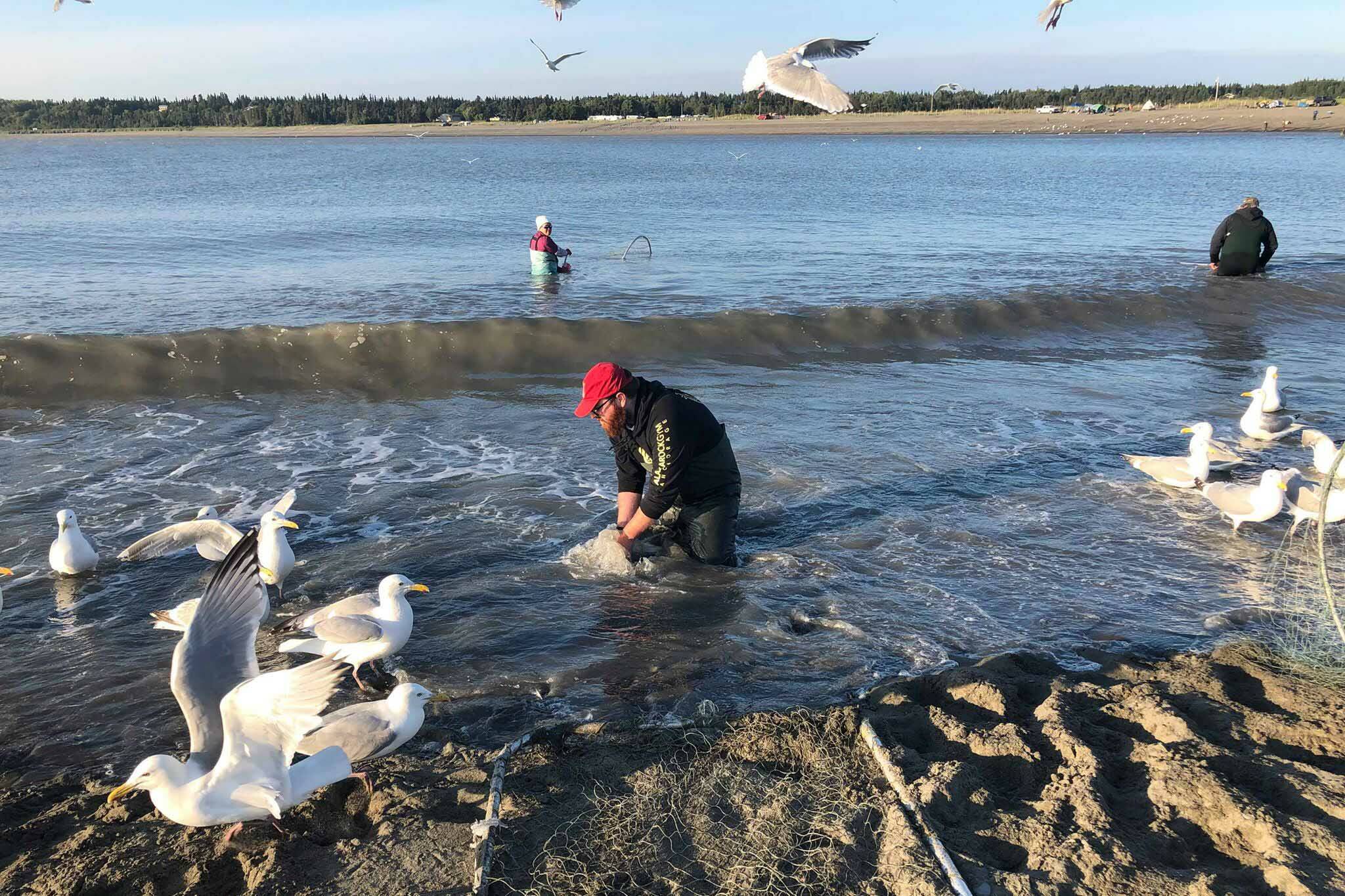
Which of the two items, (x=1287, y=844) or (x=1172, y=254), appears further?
(x=1172, y=254)

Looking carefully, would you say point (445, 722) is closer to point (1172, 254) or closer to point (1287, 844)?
point (1287, 844)

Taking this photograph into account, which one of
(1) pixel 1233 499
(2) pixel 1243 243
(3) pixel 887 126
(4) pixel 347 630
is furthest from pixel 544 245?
(3) pixel 887 126

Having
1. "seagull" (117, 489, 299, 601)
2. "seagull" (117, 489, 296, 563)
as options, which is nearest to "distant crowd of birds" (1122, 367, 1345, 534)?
"seagull" (117, 489, 299, 601)

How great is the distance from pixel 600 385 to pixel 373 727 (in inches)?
95.9

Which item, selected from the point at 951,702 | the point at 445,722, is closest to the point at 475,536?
the point at 445,722

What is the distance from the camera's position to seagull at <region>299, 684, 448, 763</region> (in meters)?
4.23

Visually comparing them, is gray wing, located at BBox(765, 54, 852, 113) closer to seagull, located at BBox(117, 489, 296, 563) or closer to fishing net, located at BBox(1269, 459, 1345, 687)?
fishing net, located at BBox(1269, 459, 1345, 687)

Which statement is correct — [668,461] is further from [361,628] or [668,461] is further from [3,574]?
[3,574]

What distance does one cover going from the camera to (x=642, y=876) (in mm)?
3553

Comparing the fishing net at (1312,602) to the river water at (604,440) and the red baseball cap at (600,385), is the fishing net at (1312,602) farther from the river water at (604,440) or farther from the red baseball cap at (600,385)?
the red baseball cap at (600,385)

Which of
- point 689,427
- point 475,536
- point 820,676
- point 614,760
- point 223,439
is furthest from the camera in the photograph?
point 223,439

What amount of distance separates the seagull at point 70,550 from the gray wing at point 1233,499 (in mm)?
8164

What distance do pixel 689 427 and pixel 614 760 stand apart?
2402mm

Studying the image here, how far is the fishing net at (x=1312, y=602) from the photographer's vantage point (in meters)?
4.76
